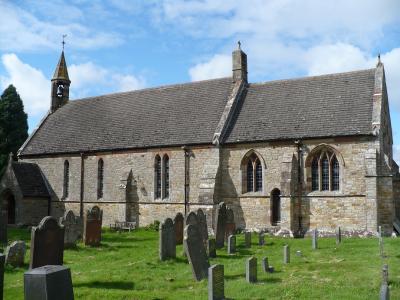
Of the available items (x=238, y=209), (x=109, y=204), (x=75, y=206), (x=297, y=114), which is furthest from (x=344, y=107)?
(x=75, y=206)

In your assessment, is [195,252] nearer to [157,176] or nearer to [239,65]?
[157,176]

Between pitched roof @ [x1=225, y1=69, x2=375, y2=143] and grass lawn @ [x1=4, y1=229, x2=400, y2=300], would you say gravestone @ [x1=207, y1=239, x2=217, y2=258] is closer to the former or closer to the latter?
grass lawn @ [x1=4, y1=229, x2=400, y2=300]

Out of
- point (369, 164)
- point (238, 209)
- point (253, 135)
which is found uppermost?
point (253, 135)

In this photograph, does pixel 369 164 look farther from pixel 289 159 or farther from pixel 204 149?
pixel 204 149

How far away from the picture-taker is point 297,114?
2770 cm

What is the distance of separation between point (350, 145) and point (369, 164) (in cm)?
158

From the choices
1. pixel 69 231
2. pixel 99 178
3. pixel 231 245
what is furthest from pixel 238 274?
pixel 99 178

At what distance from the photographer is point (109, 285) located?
42.5 feet

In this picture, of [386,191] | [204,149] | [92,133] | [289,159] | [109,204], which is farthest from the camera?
[92,133]

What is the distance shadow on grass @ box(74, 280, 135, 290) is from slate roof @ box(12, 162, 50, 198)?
2206 cm

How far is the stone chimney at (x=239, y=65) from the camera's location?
1230 inches

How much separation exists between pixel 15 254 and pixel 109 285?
448 centimetres

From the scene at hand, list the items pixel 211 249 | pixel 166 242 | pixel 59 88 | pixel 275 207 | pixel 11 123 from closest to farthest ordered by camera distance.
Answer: pixel 166 242 < pixel 211 249 < pixel 275 207 < pixel 59 88 < pixel 11 123

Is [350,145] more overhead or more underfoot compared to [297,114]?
more underfoot
